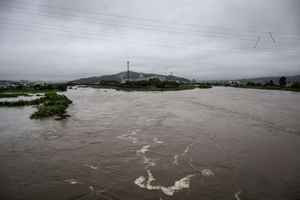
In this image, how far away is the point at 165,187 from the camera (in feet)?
19.4

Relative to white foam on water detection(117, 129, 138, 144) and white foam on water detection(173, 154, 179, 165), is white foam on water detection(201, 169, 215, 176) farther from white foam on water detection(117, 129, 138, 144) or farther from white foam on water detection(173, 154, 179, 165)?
white foam on water detection(117, 129, 138, 144)

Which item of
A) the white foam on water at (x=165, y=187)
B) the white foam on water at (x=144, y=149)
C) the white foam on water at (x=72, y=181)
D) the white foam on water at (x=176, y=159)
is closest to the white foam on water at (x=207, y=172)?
the white foam on water at (x=165, y=187)

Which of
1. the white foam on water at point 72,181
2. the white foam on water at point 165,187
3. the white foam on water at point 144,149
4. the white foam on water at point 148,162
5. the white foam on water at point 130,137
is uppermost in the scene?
the white foam on water at point 130,137

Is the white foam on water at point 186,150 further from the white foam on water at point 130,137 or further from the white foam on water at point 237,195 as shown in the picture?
the white foam on water at point 237,195

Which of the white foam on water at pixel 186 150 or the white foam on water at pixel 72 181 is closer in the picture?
the white foam on water at pixel 72 181

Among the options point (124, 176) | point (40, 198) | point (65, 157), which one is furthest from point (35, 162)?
point (124, 176)

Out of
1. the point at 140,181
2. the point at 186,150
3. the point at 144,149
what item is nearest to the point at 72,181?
the point at 140,181

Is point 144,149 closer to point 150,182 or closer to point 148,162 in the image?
point 148,162

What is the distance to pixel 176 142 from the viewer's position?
1007 centimetres

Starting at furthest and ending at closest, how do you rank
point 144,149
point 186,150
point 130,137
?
point 130,137 < point 144,149 < point 186,150

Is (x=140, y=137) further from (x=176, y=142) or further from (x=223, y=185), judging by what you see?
(x=223, y=185)

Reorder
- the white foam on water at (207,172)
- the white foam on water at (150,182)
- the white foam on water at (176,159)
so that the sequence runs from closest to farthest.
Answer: the white foam on water at (150,182) < the white foam on water at (207,172) < the white foam on water at (176,159)

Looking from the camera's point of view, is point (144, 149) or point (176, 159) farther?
point (144, 149)

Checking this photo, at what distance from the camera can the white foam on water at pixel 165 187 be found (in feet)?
18.9
